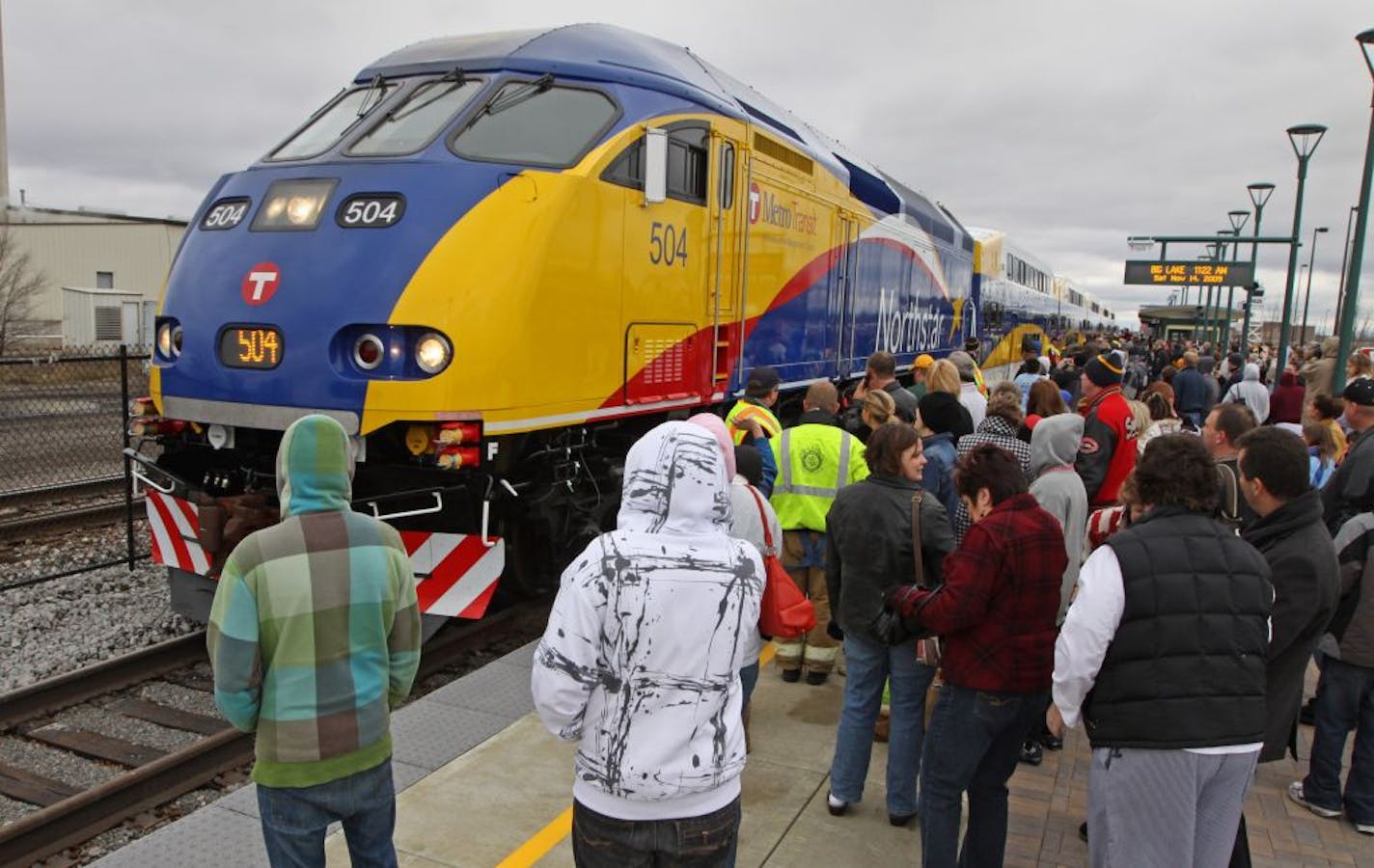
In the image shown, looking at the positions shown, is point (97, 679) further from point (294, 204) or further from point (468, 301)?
point (468, 301)

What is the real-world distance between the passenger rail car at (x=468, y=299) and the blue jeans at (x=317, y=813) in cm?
235

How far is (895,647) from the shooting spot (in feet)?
13.7

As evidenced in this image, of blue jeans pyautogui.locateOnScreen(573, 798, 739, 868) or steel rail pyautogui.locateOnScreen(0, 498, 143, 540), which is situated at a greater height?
blue jeans pyautogui.locateOnScreen(573, 798, 739, 868)

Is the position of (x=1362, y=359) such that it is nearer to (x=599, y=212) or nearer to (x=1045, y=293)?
(x=599, y=212)

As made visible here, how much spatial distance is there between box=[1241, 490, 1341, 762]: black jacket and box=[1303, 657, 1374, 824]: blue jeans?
1.12m

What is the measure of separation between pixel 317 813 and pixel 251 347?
3.33 meters

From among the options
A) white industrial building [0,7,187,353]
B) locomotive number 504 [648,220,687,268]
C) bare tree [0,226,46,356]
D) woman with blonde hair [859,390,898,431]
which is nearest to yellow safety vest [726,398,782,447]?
woman with blonde hair [859,390,898,431]

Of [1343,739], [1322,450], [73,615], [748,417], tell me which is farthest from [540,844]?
[1322,450]

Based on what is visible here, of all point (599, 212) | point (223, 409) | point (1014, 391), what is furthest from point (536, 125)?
point (1014, 391)

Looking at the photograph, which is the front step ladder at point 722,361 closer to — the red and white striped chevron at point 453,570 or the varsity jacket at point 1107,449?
the red and white striped chevron at point 453,570

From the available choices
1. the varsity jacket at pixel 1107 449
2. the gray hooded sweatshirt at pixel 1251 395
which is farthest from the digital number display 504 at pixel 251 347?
the gray hooded sweatshirt at pixel 1251 395

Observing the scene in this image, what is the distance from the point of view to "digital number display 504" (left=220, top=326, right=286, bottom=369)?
541cm

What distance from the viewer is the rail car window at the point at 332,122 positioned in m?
6.35

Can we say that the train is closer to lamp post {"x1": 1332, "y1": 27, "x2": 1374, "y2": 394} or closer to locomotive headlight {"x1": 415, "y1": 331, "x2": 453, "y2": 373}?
locomotive headlight {"x1": 415, "y1": 331, "x2": 453, "y2": 373}
